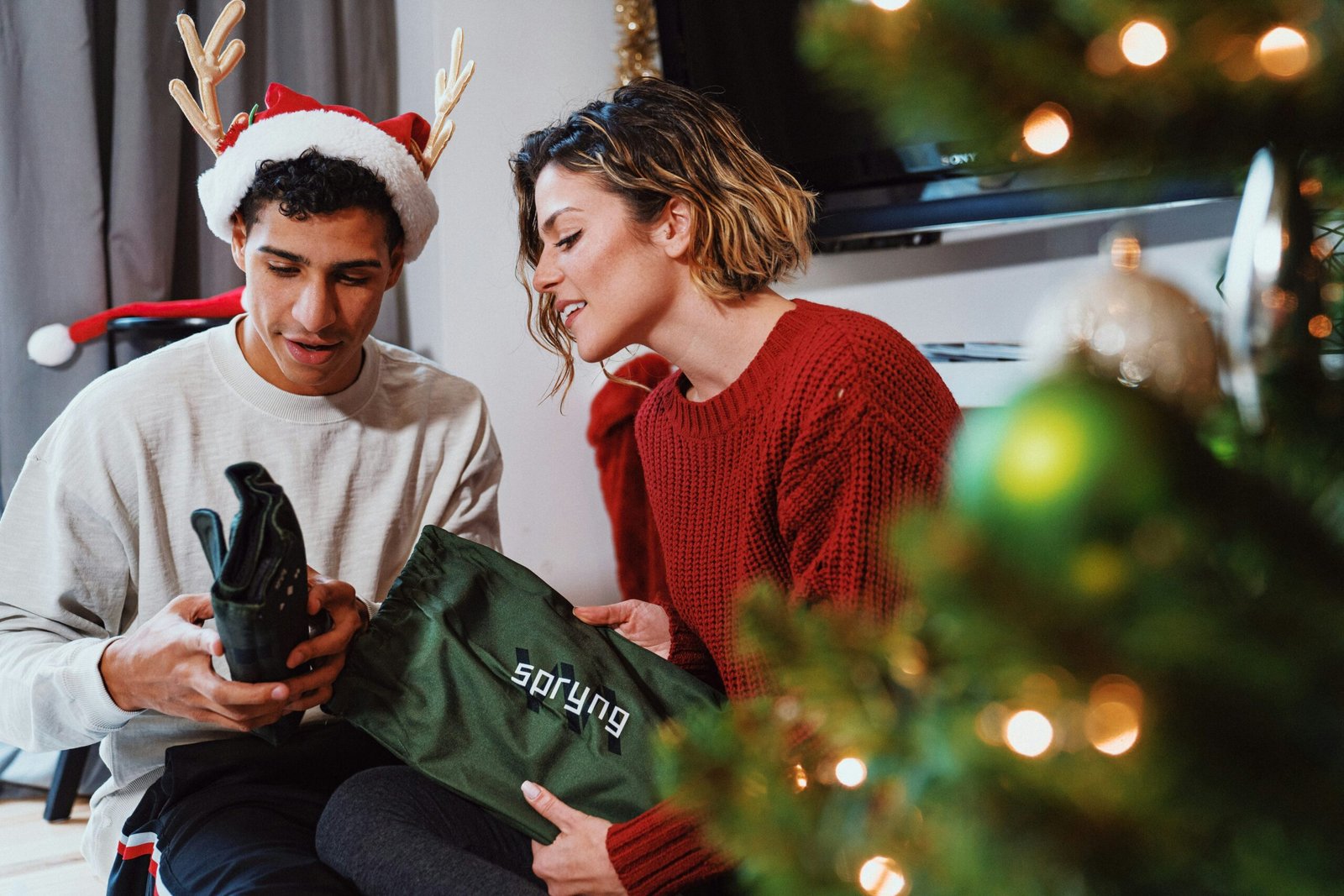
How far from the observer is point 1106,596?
258 millimetres

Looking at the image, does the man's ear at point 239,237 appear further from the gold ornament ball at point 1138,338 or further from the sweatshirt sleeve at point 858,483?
the gold ornament ball at point 1138,338

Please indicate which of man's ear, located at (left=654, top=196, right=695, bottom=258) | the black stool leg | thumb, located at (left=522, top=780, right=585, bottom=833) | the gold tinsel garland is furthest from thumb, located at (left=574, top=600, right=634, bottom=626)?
the gold tinsel garland

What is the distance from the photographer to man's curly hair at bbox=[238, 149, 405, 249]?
1.14 m

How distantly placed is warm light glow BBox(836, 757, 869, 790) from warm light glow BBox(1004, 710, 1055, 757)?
107mm

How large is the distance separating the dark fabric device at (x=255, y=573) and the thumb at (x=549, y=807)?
0.78 feet

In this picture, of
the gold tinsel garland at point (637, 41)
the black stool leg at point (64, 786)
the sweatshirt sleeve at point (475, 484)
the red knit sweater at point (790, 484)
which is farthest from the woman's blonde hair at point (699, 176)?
the black stool leg at point (64, 786)

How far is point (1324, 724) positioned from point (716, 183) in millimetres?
976

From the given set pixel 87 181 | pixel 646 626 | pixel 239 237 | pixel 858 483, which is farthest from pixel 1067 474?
pixel 87 181

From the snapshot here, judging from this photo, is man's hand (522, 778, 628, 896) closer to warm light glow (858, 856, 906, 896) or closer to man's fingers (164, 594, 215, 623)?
man's fingers (164, 594, 215, 623)

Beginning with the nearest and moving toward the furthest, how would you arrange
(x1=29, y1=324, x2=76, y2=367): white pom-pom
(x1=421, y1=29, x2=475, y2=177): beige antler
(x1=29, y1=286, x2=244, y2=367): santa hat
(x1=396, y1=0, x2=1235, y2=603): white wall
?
(x1=421, y1=29, x2=475, y2=177): beige antler, (x1=29, y1=286, x2=244, y2=367): santa hat, (x1=29, y1=324, x2=76, y2=367): white pom-pom, (x1=396, y1=0, x2=1235, y2=603): white wall

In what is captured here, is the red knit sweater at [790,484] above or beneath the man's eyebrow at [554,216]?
beneath

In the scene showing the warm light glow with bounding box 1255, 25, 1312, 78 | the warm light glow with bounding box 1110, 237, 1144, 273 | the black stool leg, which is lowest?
the black stool leg

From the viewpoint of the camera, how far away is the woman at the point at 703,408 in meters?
0.88

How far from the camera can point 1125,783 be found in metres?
0.27
